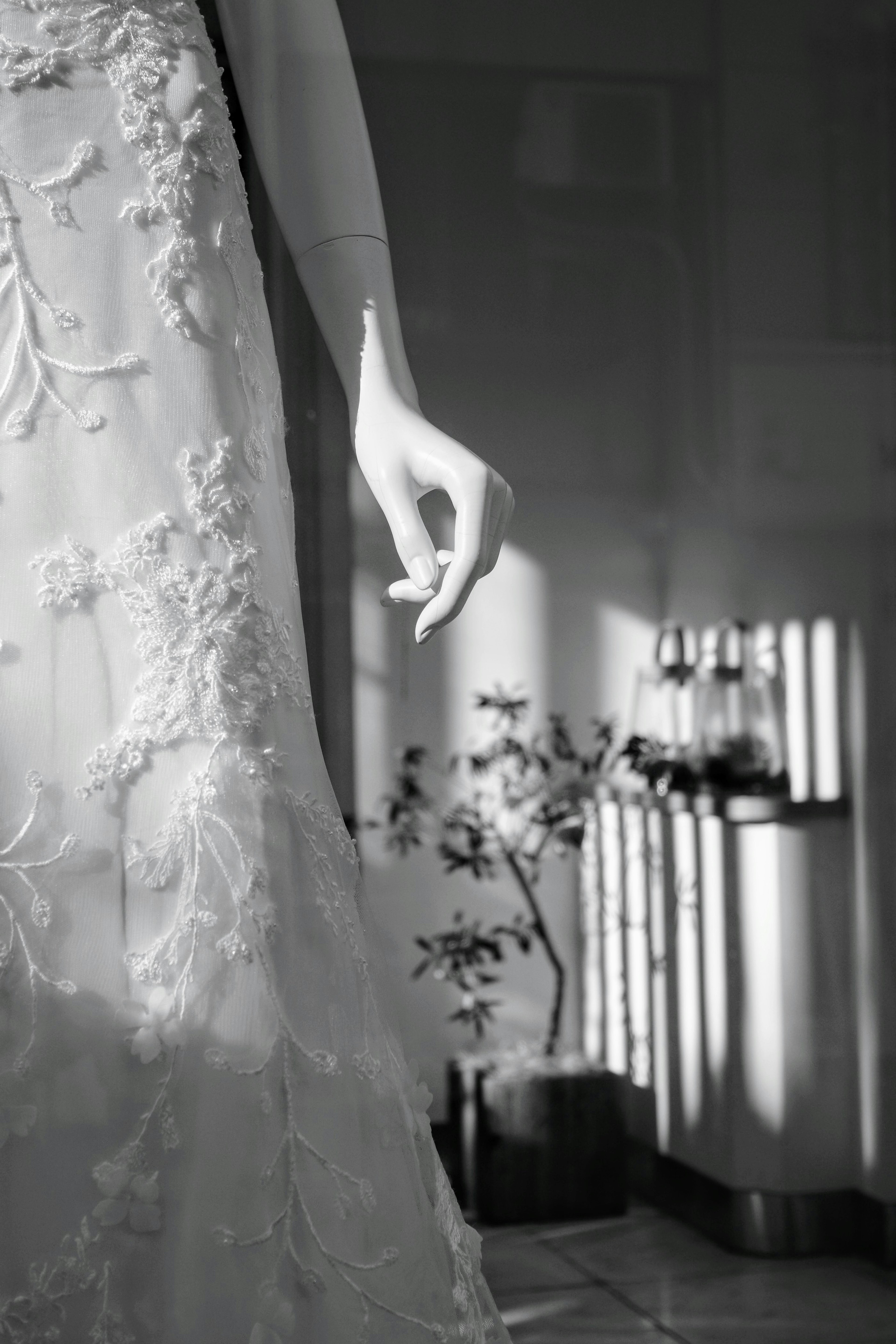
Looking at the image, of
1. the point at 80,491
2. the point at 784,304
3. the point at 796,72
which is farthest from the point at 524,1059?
the point at 796,72

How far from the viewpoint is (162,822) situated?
2.81 feet

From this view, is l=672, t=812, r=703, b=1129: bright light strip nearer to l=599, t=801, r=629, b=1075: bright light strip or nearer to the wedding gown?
l=599, t=801, r=629, b=1075: bright light strip

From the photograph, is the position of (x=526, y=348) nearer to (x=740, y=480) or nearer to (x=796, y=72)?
(x=740, y=480)

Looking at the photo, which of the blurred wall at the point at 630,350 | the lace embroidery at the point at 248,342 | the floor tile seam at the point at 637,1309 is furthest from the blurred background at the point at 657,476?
the lace embroidery at the point at 248,342

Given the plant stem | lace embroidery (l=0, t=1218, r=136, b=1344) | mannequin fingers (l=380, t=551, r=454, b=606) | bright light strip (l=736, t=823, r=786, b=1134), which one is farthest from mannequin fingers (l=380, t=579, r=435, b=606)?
bright light strip (l=736, t=823, r=786, b=1134)

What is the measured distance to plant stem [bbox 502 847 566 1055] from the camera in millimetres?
1487

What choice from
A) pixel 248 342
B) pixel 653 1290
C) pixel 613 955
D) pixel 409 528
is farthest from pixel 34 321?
pixel 653 1290

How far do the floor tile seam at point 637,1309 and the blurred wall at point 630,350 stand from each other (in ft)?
0.91

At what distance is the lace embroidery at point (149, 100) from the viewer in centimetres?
95

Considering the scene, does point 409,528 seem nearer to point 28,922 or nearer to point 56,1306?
point 28,922

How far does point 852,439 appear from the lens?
5.79 ft

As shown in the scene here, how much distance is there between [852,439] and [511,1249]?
103 cm

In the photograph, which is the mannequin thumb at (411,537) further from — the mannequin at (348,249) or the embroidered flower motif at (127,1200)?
the embroidered flower motif at (127,1200)

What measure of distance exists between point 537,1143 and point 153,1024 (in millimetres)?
762
